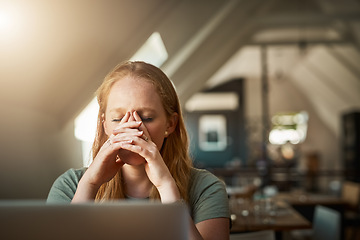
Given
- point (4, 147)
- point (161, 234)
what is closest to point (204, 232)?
point (161, 234)

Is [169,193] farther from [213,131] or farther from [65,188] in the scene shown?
[213,131]

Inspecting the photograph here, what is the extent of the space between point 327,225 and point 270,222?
0.52 meters

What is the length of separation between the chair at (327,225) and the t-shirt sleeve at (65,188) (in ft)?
6.77

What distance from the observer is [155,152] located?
1254 mm

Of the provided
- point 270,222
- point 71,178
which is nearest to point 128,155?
point 71,178

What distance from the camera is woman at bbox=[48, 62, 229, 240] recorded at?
1.25m

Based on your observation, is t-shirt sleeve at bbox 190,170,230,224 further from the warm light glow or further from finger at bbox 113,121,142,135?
the warm light glow

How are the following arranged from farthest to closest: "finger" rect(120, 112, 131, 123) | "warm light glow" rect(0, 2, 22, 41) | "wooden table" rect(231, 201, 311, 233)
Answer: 1. "wooden table" rect(231, 201, 311, 233)
2. "warm light glow" rect(0, 2, 22, 41)
3. "finger" rect(120, 112, 131, 123)

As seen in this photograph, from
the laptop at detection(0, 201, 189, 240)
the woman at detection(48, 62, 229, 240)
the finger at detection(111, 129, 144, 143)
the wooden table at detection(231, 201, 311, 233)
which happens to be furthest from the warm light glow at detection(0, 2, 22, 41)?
the wooden table at detection(231, 201, 311, 233)

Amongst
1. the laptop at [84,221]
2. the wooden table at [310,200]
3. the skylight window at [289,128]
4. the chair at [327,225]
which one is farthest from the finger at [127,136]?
the skylight window at [289,128]

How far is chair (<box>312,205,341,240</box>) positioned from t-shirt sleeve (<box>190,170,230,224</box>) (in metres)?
1.79

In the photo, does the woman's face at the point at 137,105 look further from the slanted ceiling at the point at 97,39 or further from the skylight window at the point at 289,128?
the skylight window at the point at 289,128

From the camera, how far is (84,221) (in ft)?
2.23

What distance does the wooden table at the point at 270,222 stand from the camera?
270cm
